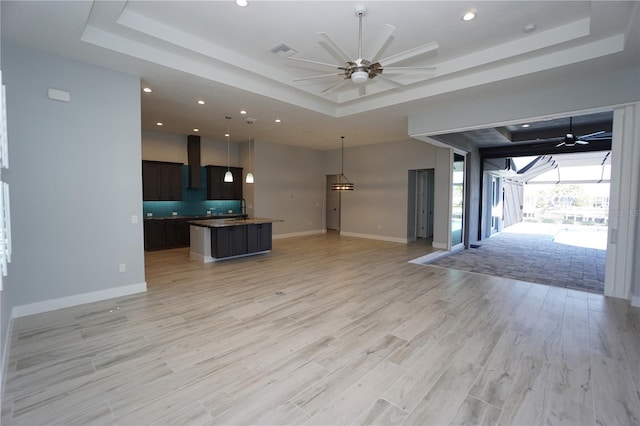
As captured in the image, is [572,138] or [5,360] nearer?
[5,360]

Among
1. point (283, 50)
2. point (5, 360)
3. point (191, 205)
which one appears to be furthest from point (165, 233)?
point (283, 50)

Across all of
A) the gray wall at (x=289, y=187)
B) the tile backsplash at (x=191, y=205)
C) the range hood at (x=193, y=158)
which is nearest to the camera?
the tile backsplash at (x=191, y=205)

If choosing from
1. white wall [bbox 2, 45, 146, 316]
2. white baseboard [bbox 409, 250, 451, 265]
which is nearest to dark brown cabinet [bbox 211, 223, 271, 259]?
white wall [bbox 2, 45, 146, 316]

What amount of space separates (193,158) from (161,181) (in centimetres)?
119

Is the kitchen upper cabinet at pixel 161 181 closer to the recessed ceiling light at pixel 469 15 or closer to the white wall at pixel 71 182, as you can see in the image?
the white wall at pixel 71 182

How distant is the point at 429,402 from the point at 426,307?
6.24 ft

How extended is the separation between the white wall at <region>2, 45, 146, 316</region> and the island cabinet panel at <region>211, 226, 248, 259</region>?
1.95 metres

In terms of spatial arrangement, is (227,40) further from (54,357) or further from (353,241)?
(353,241)

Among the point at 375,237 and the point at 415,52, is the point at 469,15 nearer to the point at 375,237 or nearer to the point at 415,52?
the point at 415,52

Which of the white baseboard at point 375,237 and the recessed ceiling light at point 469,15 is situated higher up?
the recessed ceiling light at point 469,15

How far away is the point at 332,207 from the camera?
1221 centimetres

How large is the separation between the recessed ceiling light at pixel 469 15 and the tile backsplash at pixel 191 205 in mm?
7899

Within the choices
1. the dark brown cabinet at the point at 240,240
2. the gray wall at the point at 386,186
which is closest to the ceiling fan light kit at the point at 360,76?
the dark brown cabinet at the point at 240,240

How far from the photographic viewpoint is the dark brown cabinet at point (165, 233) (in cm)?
763
